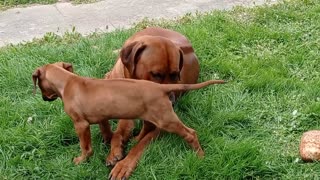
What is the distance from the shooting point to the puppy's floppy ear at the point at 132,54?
4613 millimetres

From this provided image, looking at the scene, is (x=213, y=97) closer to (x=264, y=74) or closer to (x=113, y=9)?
(x=264, y=74)

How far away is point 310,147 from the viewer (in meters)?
4.42

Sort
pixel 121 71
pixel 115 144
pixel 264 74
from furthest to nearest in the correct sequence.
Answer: pixel 264 74
pixel 121 71
pixel 115 144

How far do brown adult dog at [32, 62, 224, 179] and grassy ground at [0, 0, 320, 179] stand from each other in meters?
0.18

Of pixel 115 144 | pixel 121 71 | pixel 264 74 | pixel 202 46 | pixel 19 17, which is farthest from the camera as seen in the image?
pixel 19 17

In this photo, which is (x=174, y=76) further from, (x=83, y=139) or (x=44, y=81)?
(x=44, y=81)

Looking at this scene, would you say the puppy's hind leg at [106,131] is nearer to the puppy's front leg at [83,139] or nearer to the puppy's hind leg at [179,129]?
the puppy's front leg at [83,139]

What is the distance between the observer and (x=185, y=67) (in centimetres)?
524

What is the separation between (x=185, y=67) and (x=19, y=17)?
8.48ft

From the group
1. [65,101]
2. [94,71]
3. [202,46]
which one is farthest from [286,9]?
[65,101]

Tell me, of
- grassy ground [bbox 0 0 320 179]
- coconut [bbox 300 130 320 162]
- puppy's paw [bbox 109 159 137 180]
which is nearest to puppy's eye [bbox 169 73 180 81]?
grassy ground [bbox 0 0 320 179]

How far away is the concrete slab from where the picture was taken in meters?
6.71

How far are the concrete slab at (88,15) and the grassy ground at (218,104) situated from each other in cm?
26

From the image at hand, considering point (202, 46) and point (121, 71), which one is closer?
point (121, 71)
